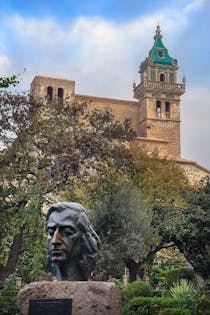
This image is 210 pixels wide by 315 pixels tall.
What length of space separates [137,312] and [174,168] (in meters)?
23.6

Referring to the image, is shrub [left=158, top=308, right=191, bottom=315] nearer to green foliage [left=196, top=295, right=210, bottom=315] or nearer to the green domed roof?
green foliage [left=196, top=295, right=210, bottom=315]

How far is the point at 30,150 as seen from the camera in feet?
70.8

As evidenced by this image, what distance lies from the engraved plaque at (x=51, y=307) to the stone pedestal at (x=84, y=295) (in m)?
0.12

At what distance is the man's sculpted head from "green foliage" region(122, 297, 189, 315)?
6843 millimetres

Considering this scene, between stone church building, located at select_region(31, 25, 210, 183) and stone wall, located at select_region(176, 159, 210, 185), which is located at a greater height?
stone church building, located at select_region(31, 25, 210, 183)

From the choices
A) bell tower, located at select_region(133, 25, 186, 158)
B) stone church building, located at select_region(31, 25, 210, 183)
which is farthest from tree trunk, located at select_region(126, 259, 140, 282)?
bell tower, located at select_region(133, 25, 186, 158)

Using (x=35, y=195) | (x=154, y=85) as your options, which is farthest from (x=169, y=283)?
(x=154, y=85)

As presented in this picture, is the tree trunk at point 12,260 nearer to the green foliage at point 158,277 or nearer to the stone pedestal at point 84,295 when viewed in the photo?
the green foliage at point 158,277

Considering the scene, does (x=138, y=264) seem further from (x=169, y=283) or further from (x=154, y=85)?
(x=154, y=85)

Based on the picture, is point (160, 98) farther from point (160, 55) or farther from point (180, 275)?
point (180, 275)

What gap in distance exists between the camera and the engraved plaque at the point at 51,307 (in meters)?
7.29

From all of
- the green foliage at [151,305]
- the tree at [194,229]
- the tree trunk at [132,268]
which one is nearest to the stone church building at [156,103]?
the tree trunk at [132,268]

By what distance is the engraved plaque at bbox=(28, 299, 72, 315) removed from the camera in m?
7.29

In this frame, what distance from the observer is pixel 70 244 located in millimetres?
7980
